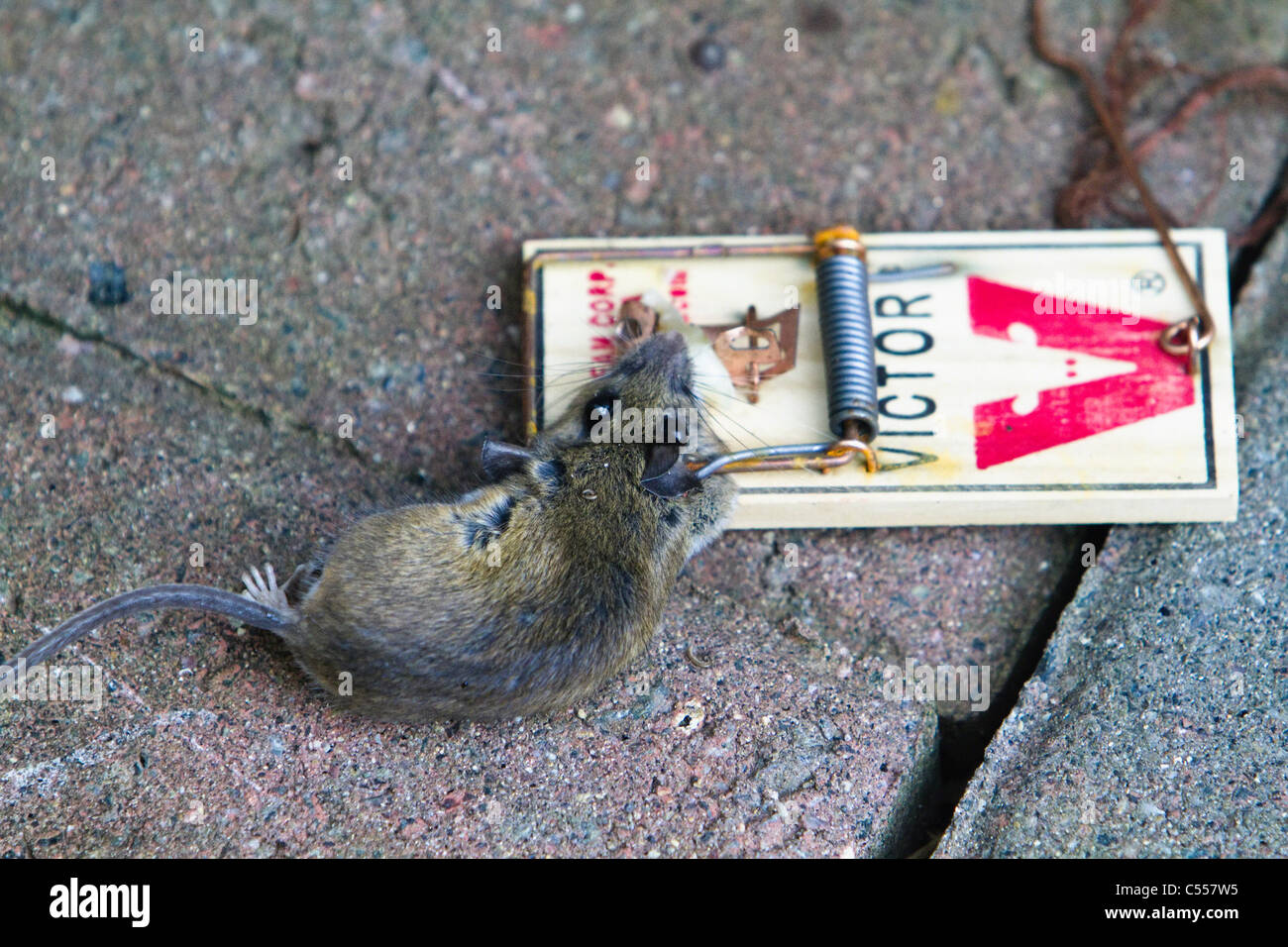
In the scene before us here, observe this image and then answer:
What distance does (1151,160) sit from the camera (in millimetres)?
3461

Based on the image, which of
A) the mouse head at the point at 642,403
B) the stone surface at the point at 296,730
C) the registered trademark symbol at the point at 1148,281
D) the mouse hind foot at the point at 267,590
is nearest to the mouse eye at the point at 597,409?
the mouse head at the point at 642,403

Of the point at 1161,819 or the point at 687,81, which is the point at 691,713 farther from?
the point at 687,81

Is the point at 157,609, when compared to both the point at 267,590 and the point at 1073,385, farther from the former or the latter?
the point at 1073,385

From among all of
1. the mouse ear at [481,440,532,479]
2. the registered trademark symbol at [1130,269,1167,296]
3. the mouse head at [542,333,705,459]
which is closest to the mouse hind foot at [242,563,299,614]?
the mouse ear at [481,440,532,479]

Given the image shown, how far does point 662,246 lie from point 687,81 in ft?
2.20

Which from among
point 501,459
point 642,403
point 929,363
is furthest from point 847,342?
point 501,459

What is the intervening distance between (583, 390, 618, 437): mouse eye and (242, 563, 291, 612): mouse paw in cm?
74

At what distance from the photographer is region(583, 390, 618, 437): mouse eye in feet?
8.80

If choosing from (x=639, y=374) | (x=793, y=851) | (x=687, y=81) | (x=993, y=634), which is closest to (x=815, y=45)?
(x=687, y=81)

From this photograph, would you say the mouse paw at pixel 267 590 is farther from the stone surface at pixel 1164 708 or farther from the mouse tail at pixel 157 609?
the stone surface at pixel 1164 708

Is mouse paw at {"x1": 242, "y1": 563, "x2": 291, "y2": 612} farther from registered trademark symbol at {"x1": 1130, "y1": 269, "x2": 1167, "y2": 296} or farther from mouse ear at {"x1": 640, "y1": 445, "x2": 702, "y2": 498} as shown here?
registered trademark symbol at {"x1": 1130, "y1": 269, "x2": 1167, "y2": 296}

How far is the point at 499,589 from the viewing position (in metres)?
2.42

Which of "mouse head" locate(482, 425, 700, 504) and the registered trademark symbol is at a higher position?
the registered trademark symbol

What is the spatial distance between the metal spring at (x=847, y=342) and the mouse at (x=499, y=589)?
38 cm
